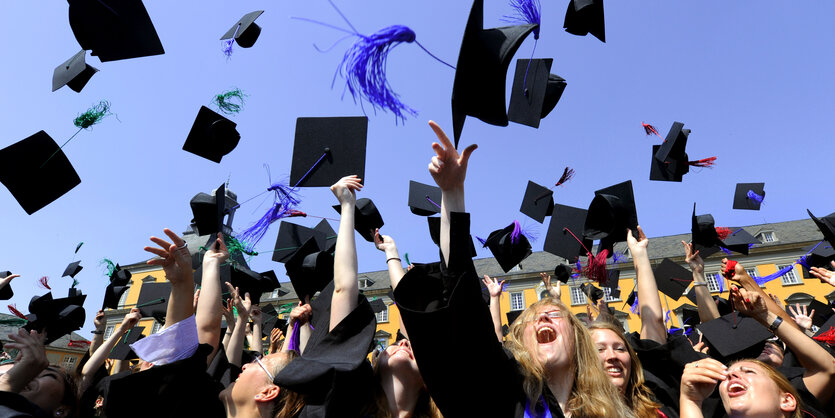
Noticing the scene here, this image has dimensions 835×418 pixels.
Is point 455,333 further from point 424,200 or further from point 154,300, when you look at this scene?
point 154,300

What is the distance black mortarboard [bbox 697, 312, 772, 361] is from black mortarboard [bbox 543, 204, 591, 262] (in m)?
1.76

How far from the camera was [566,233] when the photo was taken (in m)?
4.98

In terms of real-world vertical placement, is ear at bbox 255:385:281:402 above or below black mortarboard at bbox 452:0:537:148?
below

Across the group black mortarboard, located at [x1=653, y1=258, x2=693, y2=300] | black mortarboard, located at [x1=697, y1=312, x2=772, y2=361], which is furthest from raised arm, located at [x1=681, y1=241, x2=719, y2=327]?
black mortarboard, located at [x1=653, y1=258, x2=693, y2=300]

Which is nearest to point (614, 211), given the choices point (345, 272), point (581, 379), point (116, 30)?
point (581, 379)

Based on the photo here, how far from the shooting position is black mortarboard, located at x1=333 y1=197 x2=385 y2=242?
13.5ft

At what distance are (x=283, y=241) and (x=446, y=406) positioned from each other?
11.9ft

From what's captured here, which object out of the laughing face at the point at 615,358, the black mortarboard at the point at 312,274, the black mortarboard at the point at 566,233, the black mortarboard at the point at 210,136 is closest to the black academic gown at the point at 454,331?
the laughing face at the point at 615,358

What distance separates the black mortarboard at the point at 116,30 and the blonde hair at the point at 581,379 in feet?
10.2

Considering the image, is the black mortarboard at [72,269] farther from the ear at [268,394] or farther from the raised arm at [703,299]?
the raised arm at [703,299]

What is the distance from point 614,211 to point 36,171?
478cm

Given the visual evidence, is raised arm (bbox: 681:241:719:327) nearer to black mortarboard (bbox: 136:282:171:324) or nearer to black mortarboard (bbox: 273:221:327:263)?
black mortarboard (bbox: 273:221:327:263)

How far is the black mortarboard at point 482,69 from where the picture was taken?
5.52 feet

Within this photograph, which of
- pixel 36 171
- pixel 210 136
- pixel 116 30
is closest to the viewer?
pixel 116 30
